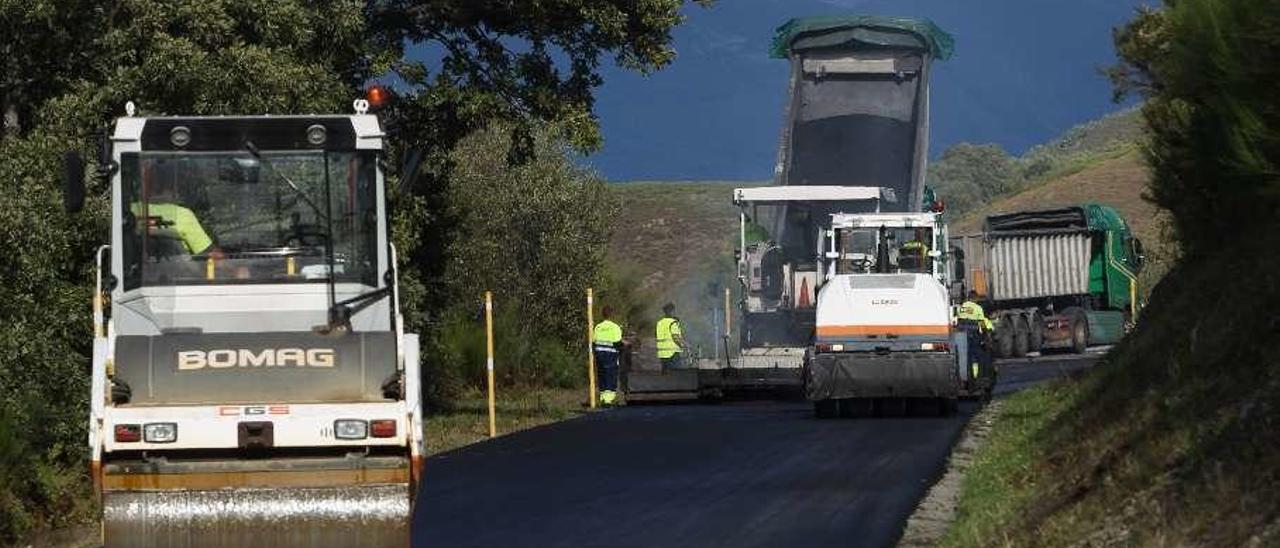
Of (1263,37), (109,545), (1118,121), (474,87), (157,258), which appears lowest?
(109,545)

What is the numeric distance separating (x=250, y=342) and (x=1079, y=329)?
3643 centimetres

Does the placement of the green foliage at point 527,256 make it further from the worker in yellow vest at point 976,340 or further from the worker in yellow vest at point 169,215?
the worker in yellow vest at point 169,215

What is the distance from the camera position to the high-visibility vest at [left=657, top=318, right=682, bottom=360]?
110ft

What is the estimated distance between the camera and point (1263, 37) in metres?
11.4

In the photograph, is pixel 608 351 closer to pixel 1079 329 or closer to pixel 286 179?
pixel 1079 329

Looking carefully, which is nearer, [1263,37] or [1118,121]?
[1263,37]

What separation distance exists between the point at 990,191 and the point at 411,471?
7985cm

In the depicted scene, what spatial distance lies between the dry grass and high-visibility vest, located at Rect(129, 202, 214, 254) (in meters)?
9.69

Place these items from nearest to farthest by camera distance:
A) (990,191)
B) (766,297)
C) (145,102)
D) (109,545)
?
(109,545), (145,102), (766,297), (990,191)

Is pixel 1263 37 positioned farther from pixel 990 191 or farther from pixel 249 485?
pixel 990 191

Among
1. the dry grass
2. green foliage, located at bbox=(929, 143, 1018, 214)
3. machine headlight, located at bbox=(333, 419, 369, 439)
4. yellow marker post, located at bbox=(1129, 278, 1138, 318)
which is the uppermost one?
green foliage, located at bbox=(929, 143, 1018, 214)

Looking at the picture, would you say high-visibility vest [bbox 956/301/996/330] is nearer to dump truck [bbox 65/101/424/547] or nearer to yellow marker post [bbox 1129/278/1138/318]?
yellow marker post [bbox 1129/278/1138/318]

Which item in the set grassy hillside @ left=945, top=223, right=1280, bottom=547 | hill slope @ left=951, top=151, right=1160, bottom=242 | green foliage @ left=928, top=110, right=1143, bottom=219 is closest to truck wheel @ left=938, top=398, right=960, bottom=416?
grassy hillside @ left=945, top=223, right=1280, bottom=547

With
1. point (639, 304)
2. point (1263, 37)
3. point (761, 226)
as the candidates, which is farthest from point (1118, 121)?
point (1263, 37)
